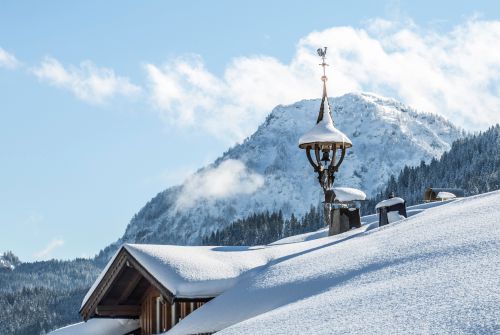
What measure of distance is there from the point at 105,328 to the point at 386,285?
1252 cm

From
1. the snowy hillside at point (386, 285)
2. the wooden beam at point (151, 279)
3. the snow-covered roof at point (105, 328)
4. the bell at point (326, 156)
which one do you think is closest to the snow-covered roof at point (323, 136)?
the bell at point (326, 156)

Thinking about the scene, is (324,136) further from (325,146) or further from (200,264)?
(200,264)

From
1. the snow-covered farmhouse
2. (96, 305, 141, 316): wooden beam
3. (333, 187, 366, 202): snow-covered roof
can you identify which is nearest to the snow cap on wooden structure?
(333, 187, 366, 202): snow-covered roof

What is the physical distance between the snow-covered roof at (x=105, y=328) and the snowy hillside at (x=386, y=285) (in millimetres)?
5161

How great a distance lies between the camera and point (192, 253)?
1908 centimetres

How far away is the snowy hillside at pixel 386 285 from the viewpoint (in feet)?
29.6

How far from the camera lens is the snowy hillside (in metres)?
9.02

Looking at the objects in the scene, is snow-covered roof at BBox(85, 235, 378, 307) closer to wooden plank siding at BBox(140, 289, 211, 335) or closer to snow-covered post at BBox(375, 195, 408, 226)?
wooden plank siding at BBox(140, 289, 211, 335)

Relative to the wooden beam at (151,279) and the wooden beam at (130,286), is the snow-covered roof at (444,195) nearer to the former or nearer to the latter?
the wooden beam at (130,286)

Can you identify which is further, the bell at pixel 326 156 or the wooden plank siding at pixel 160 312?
the bell at pixel 326 156

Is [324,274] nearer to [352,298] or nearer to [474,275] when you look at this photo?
Result: [352,298]

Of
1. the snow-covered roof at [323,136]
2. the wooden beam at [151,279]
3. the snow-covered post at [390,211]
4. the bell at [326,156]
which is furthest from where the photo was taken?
the bell at [326,156]

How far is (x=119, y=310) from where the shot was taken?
21.2 meters

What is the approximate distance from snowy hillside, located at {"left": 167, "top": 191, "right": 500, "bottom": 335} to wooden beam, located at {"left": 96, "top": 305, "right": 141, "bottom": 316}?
4.30m
